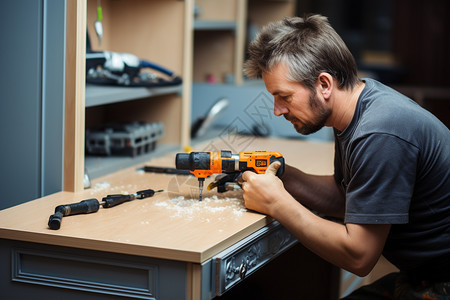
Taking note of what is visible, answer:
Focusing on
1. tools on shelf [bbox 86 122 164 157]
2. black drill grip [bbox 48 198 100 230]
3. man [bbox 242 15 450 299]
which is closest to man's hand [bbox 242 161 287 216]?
man [bbox 242 15 450 299]

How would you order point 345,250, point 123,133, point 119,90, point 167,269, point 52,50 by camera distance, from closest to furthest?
point 167,269, point 345,250, point 52,50, point 119,90, point 123,133

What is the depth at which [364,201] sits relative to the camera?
4.25 ft

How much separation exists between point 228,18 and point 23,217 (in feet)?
6.51

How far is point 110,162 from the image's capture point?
6.63 ft

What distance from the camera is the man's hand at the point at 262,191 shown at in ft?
4.70

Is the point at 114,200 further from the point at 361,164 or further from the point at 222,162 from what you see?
the point at 361,164

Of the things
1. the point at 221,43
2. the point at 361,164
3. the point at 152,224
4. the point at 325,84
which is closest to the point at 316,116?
the point at 325,84

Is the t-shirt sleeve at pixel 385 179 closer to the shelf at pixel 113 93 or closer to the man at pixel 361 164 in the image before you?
the man at pixel 361 164

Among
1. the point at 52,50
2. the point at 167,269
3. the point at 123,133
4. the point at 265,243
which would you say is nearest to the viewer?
the point at 167,269

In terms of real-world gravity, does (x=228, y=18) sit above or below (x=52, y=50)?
above

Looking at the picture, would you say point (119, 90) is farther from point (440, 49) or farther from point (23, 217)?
point (440, 49)

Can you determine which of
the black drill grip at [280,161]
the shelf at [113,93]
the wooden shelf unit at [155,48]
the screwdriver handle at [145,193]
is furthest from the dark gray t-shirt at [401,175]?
the wooden shelf unit at [155,48]

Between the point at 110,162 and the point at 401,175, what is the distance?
1094 mm

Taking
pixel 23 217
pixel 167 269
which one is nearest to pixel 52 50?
pixel 23 217
